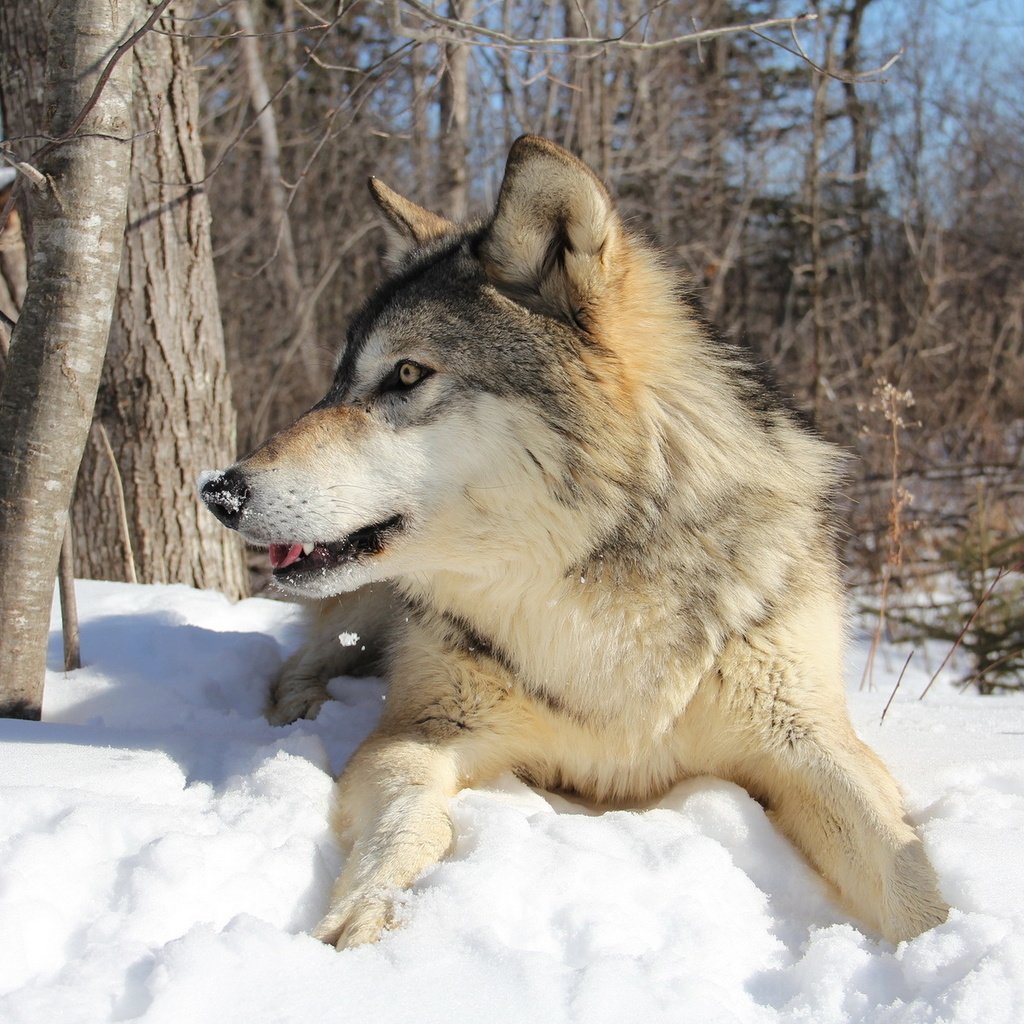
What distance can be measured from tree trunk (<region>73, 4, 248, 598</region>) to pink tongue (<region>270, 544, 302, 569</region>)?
2.03 meters

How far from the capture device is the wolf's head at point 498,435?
226 centimetres

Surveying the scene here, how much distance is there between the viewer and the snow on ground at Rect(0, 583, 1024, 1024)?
1568 mm

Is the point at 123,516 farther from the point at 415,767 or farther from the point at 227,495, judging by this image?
the point at 415,767

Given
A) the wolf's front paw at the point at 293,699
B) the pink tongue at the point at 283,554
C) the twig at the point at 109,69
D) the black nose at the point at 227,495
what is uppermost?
the twig at the point at 109,69

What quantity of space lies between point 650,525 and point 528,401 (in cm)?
44

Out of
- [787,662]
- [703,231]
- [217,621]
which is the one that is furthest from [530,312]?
[703,231]

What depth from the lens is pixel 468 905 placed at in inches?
72.9

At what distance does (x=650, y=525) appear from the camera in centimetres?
239

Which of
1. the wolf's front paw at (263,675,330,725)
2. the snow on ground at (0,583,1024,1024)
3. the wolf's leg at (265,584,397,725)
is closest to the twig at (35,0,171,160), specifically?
the snow on ground at (0,583,1024,1024)

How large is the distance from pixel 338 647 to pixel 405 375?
1454mm

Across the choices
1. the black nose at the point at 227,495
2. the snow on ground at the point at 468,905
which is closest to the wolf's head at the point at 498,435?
the black nose at the point at 227,495

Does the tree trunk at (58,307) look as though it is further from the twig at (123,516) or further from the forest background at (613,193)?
the twig at (123,516)

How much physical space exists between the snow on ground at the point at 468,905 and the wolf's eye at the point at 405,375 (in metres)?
1.02

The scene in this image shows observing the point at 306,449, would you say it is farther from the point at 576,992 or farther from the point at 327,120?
the point at 327,120
